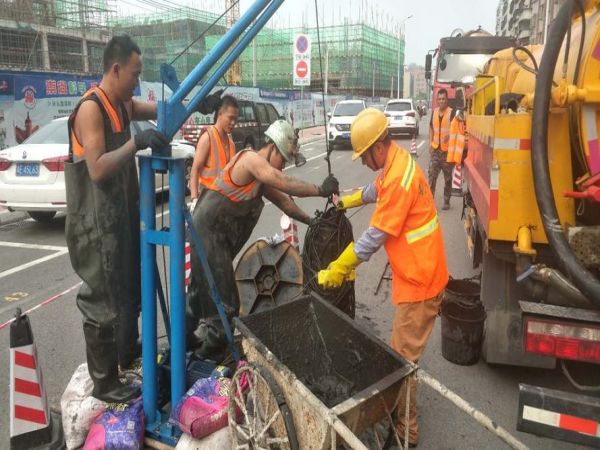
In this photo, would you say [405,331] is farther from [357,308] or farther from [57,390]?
[57,390]

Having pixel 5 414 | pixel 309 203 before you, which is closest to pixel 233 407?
pixel 5 414

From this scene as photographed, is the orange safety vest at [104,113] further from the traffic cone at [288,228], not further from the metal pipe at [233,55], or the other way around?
the traffic cone at [288,228]

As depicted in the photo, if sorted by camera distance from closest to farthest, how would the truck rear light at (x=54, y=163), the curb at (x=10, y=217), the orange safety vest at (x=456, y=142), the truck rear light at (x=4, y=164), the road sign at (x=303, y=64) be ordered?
the truck rear light at (x=54, y=163) → the truck rear light at (x=4, y=164) → the curb at (x=10, y=217) → the orange safety vest at (x=456, y=142) → the road sign at (x=303, y=64)

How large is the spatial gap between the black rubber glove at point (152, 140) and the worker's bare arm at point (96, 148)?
82 mm

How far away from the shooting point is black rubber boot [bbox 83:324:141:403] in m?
2.86

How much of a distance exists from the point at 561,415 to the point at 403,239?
3.82 feet

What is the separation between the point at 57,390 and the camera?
3514mm

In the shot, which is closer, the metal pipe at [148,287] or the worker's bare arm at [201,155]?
the metal pipe at [148,287]

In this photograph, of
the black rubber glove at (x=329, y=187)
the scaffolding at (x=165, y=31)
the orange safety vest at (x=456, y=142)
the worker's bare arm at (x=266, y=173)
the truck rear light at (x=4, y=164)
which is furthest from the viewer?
the scaffolding at (x=165, y=31)

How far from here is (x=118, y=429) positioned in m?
2.72

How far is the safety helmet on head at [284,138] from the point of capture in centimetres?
333

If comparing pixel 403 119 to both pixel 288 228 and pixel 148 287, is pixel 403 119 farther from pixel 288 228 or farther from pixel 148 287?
pixel 148 287

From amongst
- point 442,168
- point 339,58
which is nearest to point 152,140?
point 442,168

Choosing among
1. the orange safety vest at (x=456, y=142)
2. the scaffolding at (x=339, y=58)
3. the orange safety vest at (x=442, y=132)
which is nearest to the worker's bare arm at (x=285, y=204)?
the orange safety vest at (x=456, y=142)
